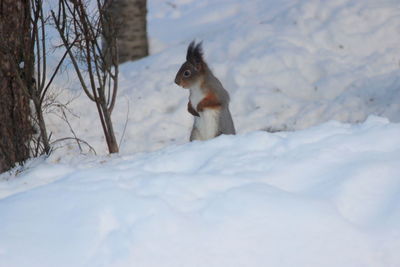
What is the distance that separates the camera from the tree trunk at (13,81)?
4.77m

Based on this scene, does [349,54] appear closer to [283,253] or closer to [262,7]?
[262,7]

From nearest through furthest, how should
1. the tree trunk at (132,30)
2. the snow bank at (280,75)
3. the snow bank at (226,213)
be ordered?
the snow bank at (226,213) → the snow bank at (280,75) → the tree trunk at (132,30)

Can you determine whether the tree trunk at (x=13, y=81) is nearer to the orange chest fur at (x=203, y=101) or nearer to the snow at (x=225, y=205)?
the snow at (x=225, y=205)

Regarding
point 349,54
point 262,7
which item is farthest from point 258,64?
point 262,7

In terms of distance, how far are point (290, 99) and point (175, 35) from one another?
3232mm

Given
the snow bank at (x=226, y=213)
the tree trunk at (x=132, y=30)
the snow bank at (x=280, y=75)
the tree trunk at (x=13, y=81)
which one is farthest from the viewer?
the tree trunk at (x=132, y=30)

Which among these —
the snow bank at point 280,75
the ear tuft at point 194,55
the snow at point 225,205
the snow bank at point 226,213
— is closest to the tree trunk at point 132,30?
the snow bank at point 280,75

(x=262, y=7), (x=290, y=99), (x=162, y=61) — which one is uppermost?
(x=262, y=7)

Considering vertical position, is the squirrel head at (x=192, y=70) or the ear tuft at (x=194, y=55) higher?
the ear tuft at (x=194, y=55)

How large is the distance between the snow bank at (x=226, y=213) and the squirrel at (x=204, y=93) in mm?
2087

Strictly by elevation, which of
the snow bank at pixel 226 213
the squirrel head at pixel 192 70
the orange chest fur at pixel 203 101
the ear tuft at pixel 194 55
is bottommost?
the snow bank at pixel 226 213

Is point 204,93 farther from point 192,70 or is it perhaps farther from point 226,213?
point 226,213

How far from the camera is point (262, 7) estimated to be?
9.20 metres

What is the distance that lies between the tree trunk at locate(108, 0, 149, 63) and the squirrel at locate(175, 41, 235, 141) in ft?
11.9
